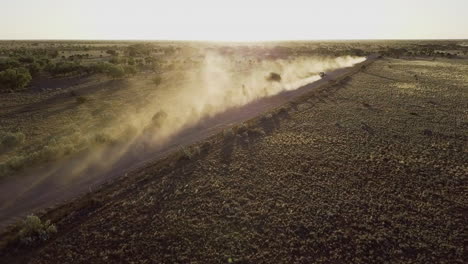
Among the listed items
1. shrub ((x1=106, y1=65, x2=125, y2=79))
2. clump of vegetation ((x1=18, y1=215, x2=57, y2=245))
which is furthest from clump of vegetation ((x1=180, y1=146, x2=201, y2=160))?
shrub ((x1=106, y1=65, x2=125, y2=79))

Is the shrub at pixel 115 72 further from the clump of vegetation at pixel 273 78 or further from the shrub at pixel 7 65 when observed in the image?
the clump of vegetation at pixel 273 78

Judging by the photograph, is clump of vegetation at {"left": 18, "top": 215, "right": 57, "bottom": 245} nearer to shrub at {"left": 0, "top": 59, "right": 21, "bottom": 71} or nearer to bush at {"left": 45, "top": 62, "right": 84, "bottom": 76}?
bush at {"left": 45, "top": 62, "right": 84, "bottom": 76}

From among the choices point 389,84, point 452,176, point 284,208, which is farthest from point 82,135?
point 389,84

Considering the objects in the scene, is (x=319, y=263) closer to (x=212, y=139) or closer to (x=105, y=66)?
(x=212, y=139)

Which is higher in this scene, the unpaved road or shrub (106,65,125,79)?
shrub (106,65,125,79)

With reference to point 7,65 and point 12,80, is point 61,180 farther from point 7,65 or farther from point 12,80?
point 7,65

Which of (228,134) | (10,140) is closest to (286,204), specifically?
(228,134)

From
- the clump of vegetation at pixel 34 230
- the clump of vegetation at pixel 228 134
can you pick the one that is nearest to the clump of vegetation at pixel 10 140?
the clump of vegetation at pixel 34 230
